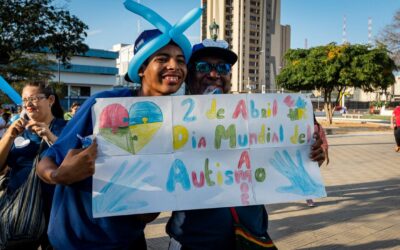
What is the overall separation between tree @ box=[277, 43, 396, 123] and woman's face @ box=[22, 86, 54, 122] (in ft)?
81.3

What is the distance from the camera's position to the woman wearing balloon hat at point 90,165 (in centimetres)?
160

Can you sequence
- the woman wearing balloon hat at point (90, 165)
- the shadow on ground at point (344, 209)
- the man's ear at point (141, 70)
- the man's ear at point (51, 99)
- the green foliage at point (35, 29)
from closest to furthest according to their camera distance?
the woman wearing balloon hat at point (90, 165)
the man's ear at point (141, 70)
the man's ear at point (51, 99)
the shadow on ground at point (344, 209)
the green foliage at point (35, 29)

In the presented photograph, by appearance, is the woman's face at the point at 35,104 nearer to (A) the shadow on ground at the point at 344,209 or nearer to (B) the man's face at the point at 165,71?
(B) the man's face at the point at 165,71

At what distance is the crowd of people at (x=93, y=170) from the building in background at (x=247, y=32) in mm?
102487

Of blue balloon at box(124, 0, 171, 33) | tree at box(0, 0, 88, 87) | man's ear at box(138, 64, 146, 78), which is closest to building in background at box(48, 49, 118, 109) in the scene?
tree at box(0, 0, 88, 87)

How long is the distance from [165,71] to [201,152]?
41 centimetres

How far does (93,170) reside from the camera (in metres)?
1.60

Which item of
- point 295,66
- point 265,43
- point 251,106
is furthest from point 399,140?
point 265,43

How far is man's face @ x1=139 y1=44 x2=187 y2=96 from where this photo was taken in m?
1.78

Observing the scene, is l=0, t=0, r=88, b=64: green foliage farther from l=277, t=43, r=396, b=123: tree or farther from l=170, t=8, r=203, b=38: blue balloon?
l=277, t=43, r=396, b=123: tree

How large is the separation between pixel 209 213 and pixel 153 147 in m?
0.44

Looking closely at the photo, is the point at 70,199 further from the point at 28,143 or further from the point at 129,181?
the point at 28,143

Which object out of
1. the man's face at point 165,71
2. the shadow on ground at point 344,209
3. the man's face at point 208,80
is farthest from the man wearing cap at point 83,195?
the shadow on ground at point 344,209

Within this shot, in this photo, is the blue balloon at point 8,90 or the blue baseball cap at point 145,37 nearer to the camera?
the blue baseball cap at point 145,37
